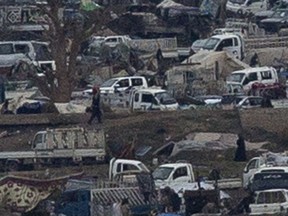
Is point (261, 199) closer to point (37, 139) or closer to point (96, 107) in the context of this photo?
point (37, 139)

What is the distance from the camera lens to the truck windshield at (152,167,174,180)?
25859 millimetres

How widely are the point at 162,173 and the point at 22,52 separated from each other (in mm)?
16964

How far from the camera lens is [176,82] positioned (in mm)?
37625

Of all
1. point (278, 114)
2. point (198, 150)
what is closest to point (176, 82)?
point (278, 114)

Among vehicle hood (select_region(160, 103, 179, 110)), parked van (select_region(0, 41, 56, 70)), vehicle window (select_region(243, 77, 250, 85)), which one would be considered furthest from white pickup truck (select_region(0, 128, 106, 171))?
parked van (select_region(0, 41, 56, 70))

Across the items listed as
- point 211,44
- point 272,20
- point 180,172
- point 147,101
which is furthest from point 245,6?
point 180,172

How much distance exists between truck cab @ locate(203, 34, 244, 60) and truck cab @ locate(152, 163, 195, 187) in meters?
16.0

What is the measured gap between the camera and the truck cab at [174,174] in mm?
25734

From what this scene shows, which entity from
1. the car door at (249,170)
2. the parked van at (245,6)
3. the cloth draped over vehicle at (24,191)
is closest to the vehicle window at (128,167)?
the car door at (249,170)

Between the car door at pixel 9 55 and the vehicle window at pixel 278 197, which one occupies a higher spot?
the vehicle window at pixel 278 197

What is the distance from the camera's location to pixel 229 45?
140 feet

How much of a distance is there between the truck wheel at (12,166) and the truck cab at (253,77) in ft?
31.9

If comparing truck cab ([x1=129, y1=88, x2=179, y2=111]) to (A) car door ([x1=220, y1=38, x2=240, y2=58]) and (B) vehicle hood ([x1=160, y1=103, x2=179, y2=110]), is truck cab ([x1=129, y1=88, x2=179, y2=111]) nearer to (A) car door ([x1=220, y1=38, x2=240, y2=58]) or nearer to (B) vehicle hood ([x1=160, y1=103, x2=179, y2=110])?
(B) vehicle hood ([x1=160, y1=103, x2=179, y2=110])

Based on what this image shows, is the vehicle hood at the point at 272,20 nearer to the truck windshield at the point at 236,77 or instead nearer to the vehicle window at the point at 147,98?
the truck windshield at the point at 236,77
